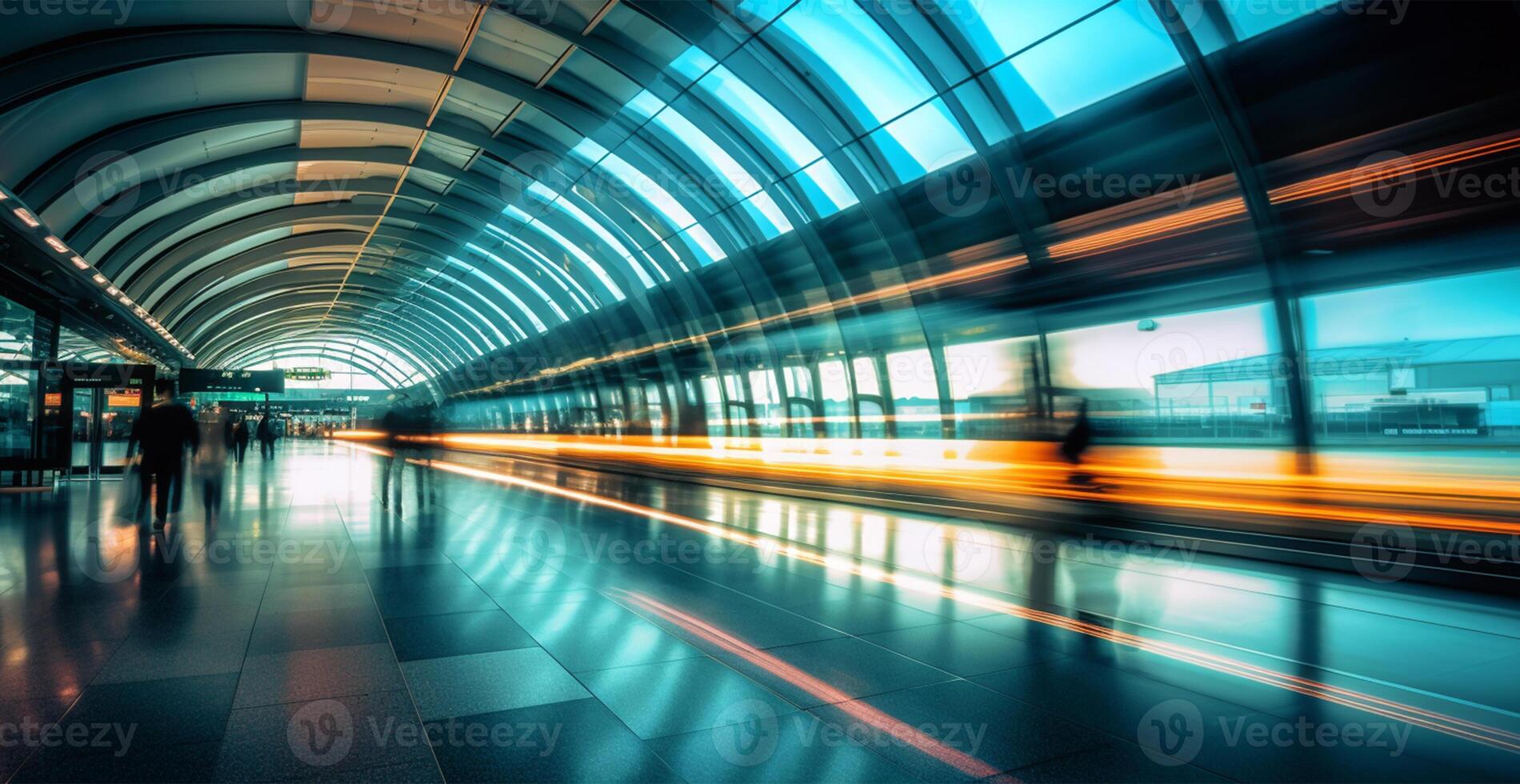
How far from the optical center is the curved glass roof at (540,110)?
12.1 m

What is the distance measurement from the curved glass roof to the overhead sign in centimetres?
1259

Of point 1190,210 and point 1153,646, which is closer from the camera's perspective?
point 1153,646

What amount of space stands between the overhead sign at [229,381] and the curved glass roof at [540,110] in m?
12.6

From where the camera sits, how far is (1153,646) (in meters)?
4.47

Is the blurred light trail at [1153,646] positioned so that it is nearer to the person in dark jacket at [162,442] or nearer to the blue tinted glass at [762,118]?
the person in dark jacket at [162,442]

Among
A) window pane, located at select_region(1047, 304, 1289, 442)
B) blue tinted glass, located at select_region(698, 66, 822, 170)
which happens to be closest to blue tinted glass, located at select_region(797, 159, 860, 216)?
blue tinted glass, located at select_region(698, 66, 822, 170)

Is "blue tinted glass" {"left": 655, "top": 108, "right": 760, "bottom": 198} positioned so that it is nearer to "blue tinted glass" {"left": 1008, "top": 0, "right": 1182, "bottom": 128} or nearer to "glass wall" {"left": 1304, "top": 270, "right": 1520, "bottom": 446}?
"blue tinted glass" {"left": 1008, "top": 0, "right": 1182, "bottom": 128}

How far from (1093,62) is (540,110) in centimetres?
1215

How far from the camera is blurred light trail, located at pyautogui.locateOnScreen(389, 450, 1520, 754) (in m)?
3.28

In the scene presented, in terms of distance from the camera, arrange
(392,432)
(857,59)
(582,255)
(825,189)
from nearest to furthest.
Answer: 1. (857,59)
2. (392,432)
3. (825,189)
4. (582,255)

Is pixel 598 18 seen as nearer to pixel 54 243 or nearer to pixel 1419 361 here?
pixel 54 243

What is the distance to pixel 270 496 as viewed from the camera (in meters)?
13.9

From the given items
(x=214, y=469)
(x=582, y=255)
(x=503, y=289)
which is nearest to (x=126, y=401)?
(x=214, y=469)

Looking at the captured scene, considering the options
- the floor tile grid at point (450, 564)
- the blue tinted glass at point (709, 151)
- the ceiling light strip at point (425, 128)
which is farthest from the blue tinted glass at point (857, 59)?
the floor tile grid at point (450, 564)
